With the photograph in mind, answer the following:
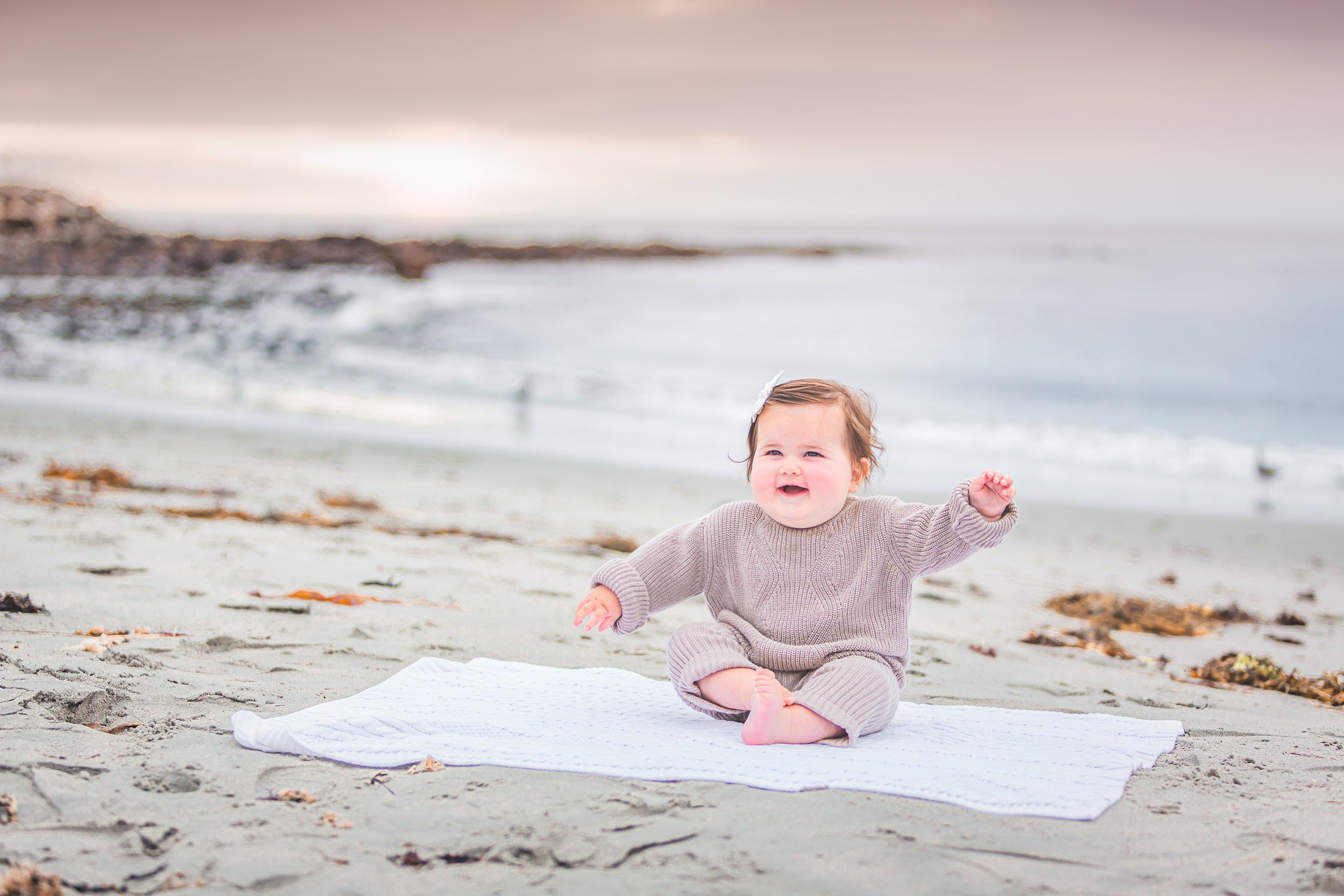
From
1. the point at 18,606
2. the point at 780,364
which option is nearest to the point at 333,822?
the point at 18,606

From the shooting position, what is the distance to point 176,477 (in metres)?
6.92

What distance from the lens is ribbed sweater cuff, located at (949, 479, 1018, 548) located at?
2697 mm

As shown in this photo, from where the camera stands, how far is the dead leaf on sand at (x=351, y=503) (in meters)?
6.31

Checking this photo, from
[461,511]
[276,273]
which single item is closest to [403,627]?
[461,511]

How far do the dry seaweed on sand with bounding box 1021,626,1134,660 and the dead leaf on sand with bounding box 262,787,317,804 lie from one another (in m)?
3.04

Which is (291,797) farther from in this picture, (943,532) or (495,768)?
(943,532)

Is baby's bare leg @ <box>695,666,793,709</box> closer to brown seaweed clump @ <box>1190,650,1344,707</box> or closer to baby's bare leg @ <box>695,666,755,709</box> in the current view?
baby's bare leg @ <box>695,666,755,709</box>

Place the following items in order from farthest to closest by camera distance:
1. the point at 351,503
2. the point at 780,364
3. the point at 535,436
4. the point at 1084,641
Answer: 1. the point at 780,364
2. the point at 535,436
3. the point at 351,503
4. the point at 1084,641

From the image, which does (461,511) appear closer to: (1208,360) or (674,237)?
(1208,360)

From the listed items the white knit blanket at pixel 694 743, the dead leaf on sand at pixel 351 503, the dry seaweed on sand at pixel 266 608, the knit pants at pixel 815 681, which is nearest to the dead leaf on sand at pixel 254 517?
the dead leaf on sand at pixel 351 503

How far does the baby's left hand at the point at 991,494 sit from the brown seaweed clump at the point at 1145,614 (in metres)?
2.24

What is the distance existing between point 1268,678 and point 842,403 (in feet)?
6.74

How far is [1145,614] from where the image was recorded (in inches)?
188

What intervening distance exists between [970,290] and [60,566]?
1060 inches
